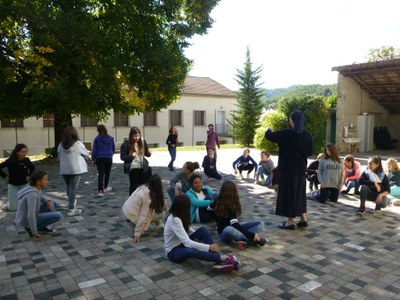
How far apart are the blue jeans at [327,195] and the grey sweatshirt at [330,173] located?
0.34 feet

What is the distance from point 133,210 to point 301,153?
2849 millimetres

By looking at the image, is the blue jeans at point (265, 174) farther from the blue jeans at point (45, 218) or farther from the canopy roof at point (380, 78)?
the canopy roof at point (380, 78)

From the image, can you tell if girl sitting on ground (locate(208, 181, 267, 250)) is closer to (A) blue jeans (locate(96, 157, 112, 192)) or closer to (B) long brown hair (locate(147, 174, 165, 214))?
(B) long brown hair (locate(147, 174, 165, 214))

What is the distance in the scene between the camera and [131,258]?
4664 mm

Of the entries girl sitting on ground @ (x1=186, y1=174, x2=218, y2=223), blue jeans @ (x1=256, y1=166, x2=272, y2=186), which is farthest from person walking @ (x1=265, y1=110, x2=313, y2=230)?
blue jeans @ (x1=256, y1=166, x2=272, y2=186)

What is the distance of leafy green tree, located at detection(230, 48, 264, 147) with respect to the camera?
2762 centimetres

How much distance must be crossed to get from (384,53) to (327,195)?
1400 inches

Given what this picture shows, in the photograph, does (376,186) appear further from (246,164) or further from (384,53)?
(384,53)

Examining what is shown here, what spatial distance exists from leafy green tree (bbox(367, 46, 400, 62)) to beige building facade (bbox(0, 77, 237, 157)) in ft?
51.8

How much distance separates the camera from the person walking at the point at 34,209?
5129 millimetres

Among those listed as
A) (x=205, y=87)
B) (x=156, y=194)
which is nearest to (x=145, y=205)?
(x=156, y=194)

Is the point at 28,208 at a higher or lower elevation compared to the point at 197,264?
higher

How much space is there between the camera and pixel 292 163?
5707mm

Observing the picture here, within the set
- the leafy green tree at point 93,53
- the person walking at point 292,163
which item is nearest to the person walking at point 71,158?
the person walking at point 292,163
